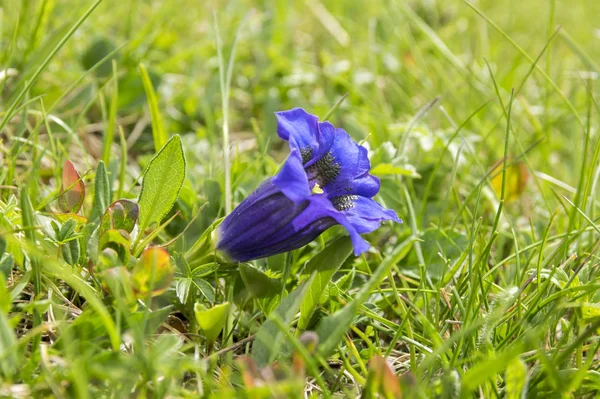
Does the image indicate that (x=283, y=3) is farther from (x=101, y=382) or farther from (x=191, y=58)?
(x=101, y=382)

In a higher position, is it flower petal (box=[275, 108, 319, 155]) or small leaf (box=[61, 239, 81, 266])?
flower petal (box=[275, 108, 319, 155])

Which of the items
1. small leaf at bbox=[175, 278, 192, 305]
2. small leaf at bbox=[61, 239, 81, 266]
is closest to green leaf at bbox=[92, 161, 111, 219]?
small leaf at bbox=[61, 239, 81, 266]

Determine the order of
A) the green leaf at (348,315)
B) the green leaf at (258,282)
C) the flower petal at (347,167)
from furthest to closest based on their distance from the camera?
the flower petal at (347,167)
the green leaf at (258,282)
the green leaf at (348,315)

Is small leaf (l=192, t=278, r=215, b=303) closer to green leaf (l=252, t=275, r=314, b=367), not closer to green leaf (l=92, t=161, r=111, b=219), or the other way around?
green leaf (l=252, t=275, r=314, b=367)

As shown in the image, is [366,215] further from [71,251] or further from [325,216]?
[71,251]

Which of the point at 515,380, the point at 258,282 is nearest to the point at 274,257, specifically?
the point at 258,282

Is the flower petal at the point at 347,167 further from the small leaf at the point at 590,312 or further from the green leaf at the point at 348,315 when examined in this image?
the small leaf at the point at 590,312

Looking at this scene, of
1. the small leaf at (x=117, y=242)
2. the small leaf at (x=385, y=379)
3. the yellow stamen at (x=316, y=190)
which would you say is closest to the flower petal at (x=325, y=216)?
the yellow stamen at (x=316, y=190)

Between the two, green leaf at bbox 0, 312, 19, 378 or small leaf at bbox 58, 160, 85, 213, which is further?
small leaf at bbox 58, 160, 85, 213
